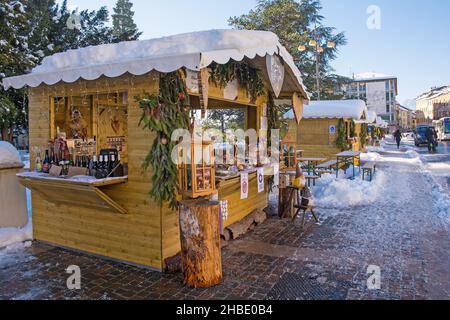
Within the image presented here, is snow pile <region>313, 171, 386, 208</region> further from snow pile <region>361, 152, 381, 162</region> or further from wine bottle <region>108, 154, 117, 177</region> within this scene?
snow pile <region>361, 152, 381, 162</region>

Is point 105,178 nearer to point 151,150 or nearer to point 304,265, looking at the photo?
point 151,150

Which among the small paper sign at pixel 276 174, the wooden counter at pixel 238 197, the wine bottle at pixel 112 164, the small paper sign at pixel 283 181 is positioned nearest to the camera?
the wine bottle at pixel 112 164

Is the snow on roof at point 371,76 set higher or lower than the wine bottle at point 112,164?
higher

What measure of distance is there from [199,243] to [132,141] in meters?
1.68

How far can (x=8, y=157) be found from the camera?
6.29 meters

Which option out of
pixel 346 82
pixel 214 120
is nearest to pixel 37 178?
pixel 214 120

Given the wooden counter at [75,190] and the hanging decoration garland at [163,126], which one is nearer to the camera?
the hanging decoration garland at [163,126]

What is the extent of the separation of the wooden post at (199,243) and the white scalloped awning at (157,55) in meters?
1.66

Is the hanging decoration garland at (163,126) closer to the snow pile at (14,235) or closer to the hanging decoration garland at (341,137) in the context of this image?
the snow pile at (14,235)

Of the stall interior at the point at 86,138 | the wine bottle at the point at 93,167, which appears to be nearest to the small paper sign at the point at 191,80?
the stall interior at the point at 86,138

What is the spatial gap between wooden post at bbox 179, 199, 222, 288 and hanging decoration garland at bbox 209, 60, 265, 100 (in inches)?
96.0

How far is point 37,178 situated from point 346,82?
97.4ft

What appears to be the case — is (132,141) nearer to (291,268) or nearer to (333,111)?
(291,268)

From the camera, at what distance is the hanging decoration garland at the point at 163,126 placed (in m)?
4.36
